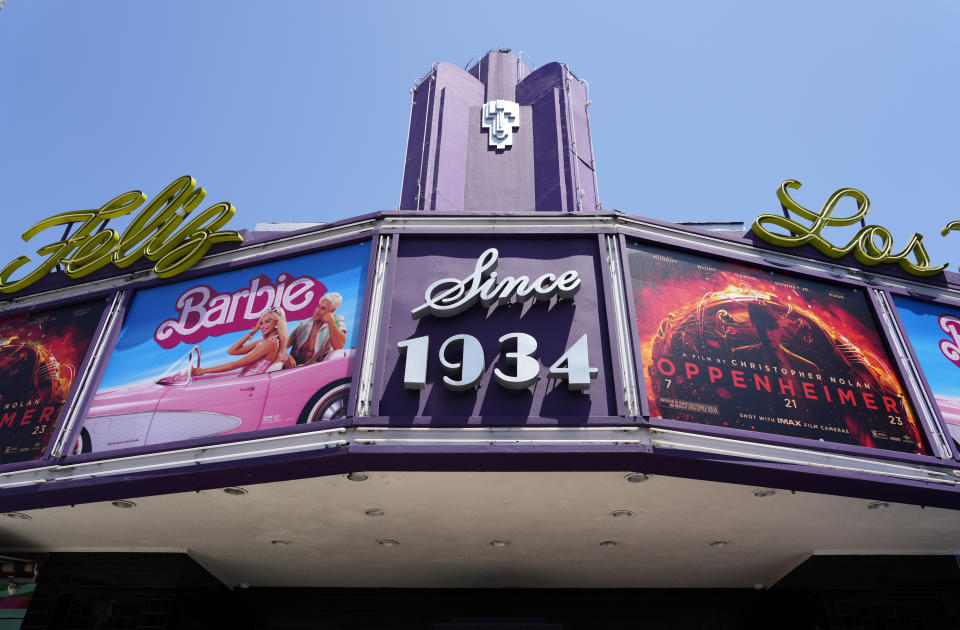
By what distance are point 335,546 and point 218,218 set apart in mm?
6546

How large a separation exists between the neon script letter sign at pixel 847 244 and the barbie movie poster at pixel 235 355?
25.4 ft

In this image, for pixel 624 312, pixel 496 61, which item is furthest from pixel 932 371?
pixel 496 61

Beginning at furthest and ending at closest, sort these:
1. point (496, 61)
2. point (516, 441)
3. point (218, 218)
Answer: point (496, 61) < point (218, 218) < point (516, 441)

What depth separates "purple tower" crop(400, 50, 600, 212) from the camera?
2100 centimetres

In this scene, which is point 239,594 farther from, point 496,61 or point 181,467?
point 496,61

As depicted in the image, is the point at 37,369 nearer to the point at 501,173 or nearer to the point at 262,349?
the point at 262,349

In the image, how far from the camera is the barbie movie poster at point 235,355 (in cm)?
1127

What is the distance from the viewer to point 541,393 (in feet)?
35.3

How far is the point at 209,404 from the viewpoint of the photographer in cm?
1167

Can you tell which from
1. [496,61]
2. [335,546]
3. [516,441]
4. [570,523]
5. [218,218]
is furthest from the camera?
[496,61]

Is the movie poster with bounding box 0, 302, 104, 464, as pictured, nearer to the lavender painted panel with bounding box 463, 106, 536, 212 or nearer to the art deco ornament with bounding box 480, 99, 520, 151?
the lavender painted panel with bounding box 463, 106, 536, 212

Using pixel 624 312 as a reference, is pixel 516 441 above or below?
below

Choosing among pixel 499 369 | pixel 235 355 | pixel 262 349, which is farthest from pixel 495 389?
pixel 235 355

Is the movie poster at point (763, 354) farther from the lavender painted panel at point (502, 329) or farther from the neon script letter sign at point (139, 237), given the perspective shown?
the neon script letter sign at point (139, 237)
